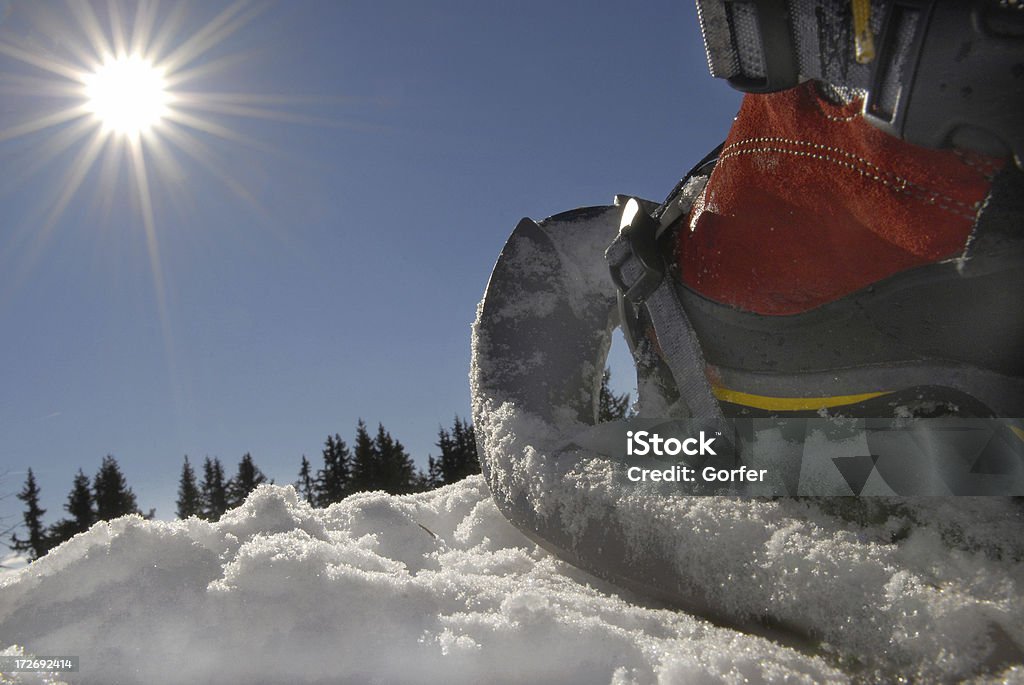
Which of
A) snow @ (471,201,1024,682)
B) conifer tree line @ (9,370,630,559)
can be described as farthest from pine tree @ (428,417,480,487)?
snow @ (471,201,1024,682)

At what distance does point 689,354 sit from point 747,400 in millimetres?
171

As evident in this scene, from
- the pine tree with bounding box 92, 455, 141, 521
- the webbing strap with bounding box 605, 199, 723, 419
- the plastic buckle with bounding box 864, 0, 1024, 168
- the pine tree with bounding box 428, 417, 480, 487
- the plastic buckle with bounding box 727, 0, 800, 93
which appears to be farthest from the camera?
the pine tree with bounding box 92, 455, 141, 521

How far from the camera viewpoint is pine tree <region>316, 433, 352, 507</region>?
1217 inches

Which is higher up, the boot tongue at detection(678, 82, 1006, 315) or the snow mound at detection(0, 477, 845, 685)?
the boot tongue at detection(678, 82, 1006, 315)

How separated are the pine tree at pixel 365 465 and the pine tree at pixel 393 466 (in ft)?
0.71

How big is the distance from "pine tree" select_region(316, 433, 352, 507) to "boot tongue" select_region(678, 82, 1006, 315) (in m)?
30.9

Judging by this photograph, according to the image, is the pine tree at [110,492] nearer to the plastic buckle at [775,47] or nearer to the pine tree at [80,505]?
the pine tree at [80,505]

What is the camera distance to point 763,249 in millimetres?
1301

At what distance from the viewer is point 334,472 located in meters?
32.2

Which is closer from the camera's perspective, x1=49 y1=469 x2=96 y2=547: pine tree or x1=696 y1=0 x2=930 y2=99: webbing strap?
x1=696 y1=0 x2=930 y2=99: webbing strap

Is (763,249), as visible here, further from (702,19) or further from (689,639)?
(689,639)

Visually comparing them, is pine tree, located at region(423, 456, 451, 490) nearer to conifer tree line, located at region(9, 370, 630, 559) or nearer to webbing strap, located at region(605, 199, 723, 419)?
conifer tree line, located at region(9, 370, 630, 559)

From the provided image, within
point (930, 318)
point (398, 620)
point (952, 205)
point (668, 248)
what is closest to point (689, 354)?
point (668, 248)

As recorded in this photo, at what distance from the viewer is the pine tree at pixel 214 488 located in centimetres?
3459
